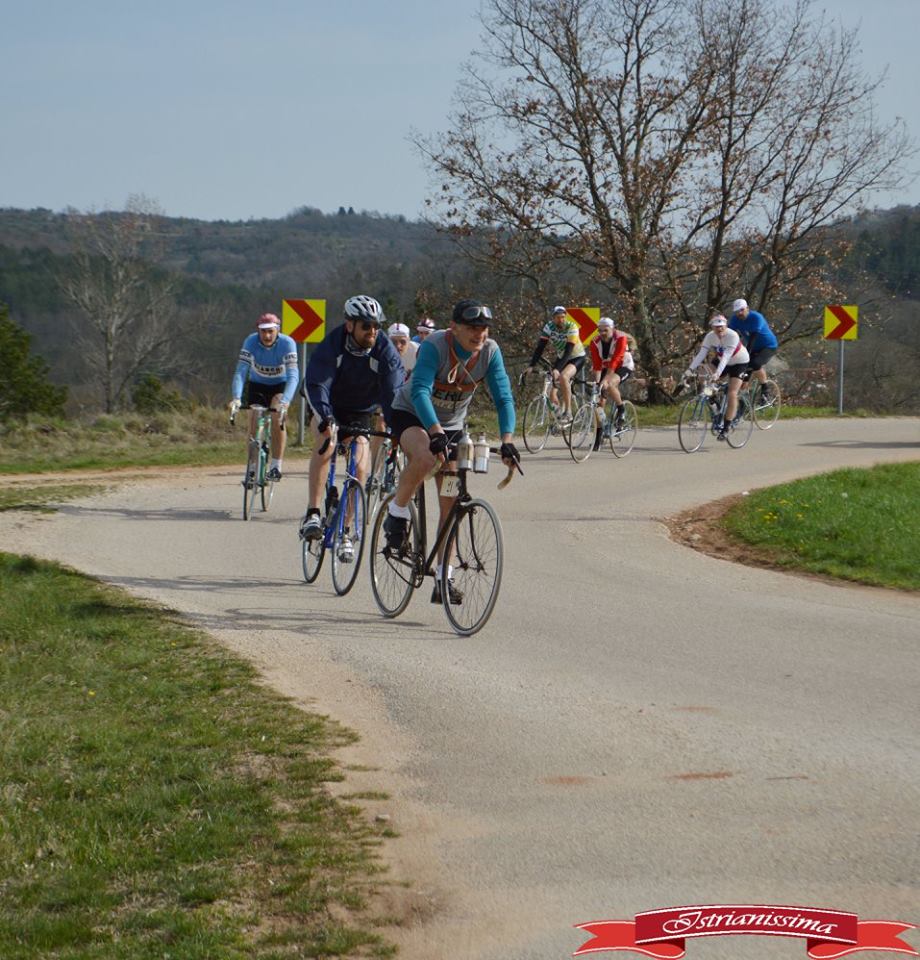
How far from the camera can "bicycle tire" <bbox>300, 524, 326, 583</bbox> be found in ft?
36.0

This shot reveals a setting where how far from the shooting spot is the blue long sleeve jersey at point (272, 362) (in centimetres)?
1433

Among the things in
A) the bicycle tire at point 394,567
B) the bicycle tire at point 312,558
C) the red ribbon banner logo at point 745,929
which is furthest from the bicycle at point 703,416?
the red ribbon banner logo at point 745,929

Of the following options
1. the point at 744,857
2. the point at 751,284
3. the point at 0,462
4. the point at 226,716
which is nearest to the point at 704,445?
the point at 0,462

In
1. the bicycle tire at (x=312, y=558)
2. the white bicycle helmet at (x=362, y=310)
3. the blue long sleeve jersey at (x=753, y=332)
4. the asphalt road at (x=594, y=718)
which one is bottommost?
the asphalt road at (x=594, y=718)

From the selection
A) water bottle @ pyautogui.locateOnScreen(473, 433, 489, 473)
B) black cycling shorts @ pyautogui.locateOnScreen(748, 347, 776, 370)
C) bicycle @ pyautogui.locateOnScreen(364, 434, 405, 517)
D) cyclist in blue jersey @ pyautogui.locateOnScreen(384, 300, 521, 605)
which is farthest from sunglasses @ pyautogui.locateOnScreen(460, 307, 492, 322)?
black cycling shorts @ pyautogui.locateOnScreen(748, 347, 776, 370)

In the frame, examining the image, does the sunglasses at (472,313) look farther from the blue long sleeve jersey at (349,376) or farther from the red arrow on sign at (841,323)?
the red arrow on sign at (841,323)

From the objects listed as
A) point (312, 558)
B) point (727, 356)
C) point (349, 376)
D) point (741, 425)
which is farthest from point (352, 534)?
point (741, 425)

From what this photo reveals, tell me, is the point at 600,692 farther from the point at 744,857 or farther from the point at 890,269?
the point at 890,269

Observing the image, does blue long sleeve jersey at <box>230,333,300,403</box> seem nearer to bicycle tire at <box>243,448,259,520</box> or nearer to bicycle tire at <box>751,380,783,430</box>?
bicycle tire at <box>243,448,259,520</box>

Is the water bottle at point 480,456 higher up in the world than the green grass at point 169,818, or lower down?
higher up

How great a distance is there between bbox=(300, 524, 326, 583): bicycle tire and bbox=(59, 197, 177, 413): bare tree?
5215cm

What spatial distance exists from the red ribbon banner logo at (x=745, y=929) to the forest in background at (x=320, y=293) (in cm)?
3070

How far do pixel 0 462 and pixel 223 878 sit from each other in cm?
1818

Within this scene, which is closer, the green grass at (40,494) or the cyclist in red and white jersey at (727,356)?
the green grass at (40,494)
